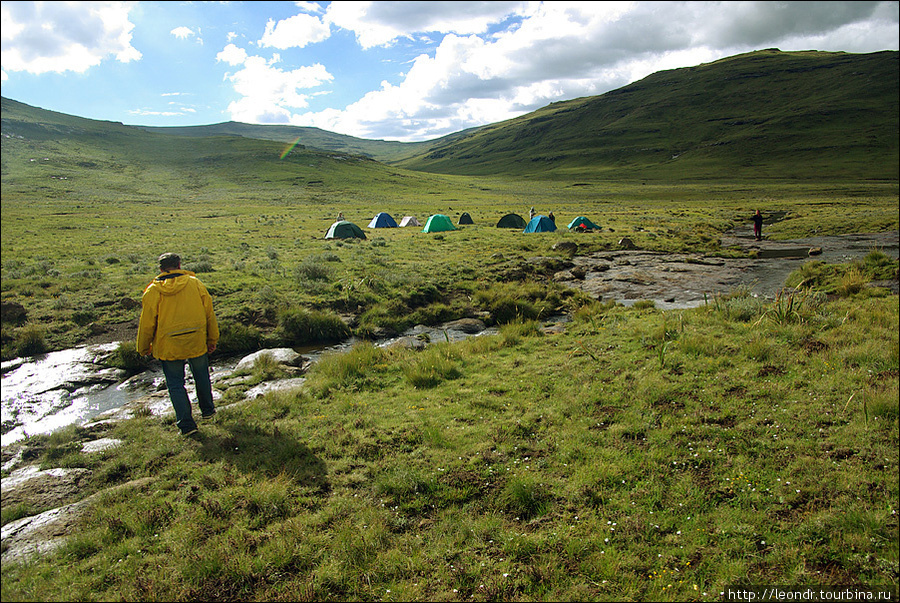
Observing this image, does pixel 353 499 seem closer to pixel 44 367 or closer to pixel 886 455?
pixel 886 455

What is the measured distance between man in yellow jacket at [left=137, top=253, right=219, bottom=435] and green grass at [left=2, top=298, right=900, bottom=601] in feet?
2.39

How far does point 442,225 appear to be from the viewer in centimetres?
4234

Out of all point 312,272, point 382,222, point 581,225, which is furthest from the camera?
point 382,222

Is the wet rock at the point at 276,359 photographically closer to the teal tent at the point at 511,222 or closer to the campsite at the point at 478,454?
the campsite at the point at 478,454

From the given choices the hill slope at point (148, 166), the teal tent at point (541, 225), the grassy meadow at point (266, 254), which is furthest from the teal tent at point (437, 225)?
the hill slope at point (148, 166)

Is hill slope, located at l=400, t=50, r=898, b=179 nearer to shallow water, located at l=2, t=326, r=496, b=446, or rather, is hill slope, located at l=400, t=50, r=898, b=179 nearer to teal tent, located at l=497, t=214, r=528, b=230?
teal tent, located at l=497, t=214, r=528, b=230

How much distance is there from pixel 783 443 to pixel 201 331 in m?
9.46

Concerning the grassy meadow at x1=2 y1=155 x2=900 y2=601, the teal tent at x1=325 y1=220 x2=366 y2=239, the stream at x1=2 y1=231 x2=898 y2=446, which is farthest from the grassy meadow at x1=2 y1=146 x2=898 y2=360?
the stream at x1=2 y1=231 x2=898 y2=446

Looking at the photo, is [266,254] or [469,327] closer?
[469,327]

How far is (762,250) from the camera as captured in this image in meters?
31.9

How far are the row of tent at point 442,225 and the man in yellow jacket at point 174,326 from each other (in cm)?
2880

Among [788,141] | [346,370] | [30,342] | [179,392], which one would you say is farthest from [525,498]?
[788,141]

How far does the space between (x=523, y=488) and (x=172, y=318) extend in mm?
6414

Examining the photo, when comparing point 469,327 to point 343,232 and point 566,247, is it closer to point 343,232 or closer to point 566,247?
point 566,247
